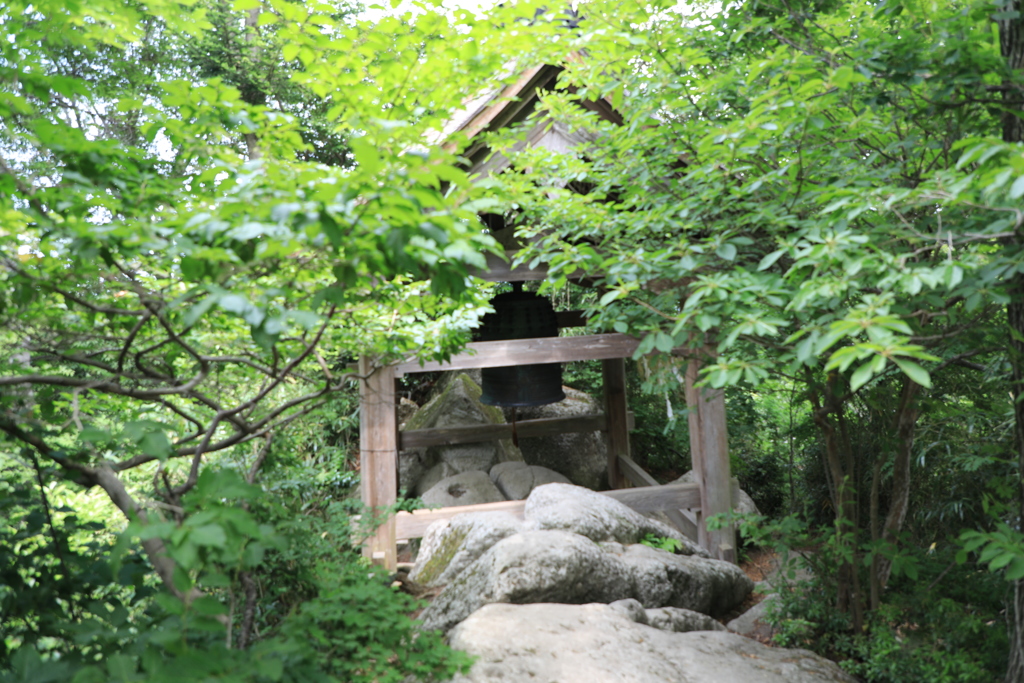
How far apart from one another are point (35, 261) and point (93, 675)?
4.68 ft

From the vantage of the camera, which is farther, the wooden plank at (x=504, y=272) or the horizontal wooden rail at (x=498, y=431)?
the horizontal wooden rail at (x=498, y=431)

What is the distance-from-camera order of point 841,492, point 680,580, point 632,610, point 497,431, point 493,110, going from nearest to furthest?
point 841,492
point 632,610
point 680,580
point 493,110
point 497,431

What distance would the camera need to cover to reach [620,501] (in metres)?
5.35

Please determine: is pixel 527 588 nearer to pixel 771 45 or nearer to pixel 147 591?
pixel 147 591

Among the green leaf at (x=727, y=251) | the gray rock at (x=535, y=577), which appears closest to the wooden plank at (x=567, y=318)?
the gray rock at (x=535, y=577)

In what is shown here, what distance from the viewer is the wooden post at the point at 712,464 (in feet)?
17.5

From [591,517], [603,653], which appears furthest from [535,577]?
[591,517]

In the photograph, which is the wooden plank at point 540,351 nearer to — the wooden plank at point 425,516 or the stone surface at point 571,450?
the wooden plank at point 425,516

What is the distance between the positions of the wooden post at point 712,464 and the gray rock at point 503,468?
250 cm

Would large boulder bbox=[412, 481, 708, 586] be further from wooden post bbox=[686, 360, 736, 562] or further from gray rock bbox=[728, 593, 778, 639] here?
gray rock bbox=[728, 593, 778, 639]

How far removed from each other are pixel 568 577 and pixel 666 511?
3.36 m

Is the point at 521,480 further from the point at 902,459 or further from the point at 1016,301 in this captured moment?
the point at 1016,301

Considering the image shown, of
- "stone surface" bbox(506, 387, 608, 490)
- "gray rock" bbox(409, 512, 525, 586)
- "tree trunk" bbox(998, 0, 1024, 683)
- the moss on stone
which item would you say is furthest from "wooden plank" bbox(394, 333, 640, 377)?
"stone surface" bbox(506, 387, 608, 490)

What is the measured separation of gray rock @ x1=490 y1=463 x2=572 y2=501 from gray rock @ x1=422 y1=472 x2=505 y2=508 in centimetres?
11
